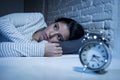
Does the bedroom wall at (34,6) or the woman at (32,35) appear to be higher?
the bedroom wall at (34,6)

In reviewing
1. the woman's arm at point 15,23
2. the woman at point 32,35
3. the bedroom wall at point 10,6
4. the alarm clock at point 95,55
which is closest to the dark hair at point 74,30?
the woman at point 32,35

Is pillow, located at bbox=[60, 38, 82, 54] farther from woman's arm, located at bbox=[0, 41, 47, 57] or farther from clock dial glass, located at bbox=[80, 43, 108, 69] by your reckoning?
clock dial glass, located at bbox=[80, 43, 108, 69]

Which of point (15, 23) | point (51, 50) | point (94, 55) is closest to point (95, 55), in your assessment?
point (94, 55)

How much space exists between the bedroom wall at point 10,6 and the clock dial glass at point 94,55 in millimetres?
3315

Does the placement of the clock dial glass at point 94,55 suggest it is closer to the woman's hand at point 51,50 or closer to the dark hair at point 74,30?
the woman's hand at point 51,50

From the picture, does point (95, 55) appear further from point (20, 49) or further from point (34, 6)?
point (34, 6)

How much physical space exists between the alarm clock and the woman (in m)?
0.48

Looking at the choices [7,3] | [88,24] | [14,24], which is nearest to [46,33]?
[14,24]

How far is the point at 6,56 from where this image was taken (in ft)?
3.85

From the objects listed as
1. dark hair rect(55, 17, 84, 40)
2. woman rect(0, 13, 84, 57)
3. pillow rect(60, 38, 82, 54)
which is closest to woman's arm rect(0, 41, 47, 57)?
woman rect(0, 13, 84, 57)

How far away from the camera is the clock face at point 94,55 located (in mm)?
759

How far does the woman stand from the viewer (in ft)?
3.88

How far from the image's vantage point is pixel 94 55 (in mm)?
789

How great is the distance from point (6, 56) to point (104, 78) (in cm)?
68
